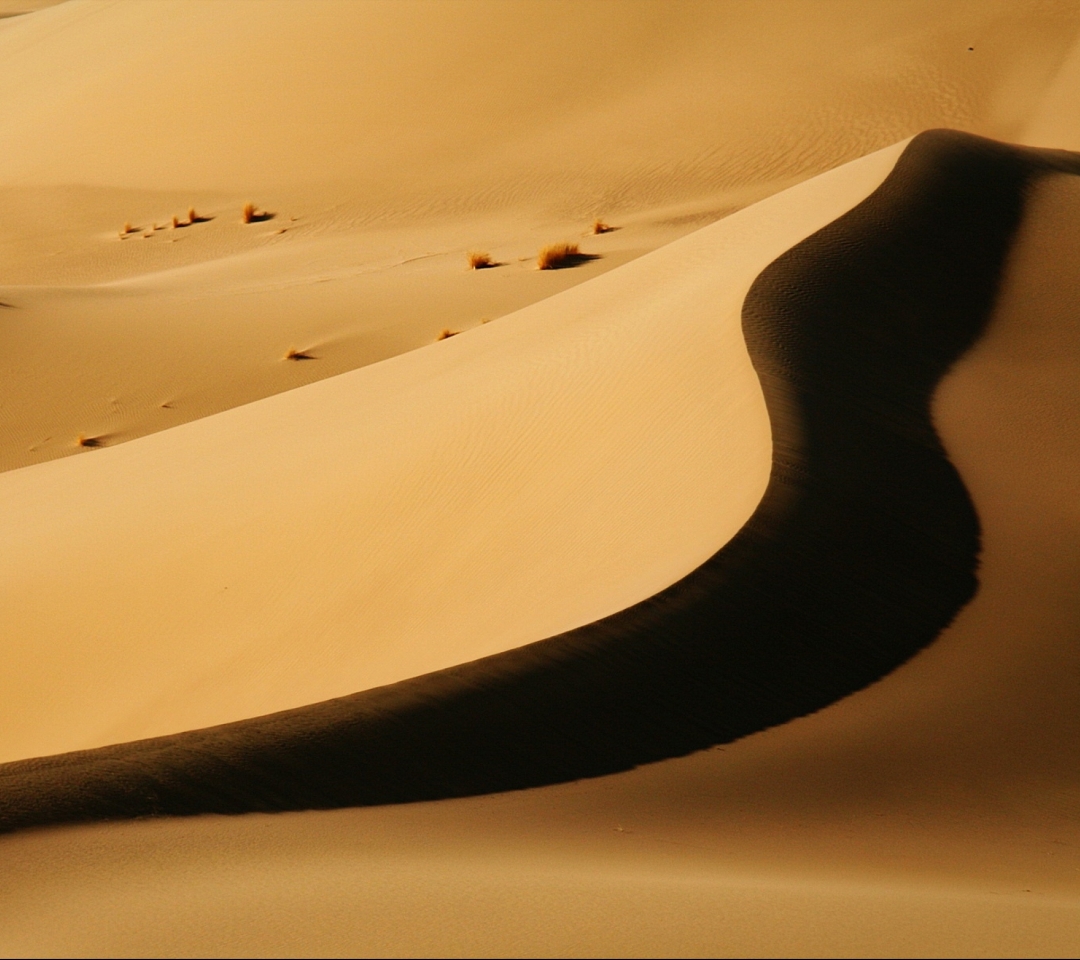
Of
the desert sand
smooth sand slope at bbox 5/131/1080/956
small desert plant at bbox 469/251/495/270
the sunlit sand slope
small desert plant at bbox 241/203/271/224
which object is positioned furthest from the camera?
small desert plant at bbox 241/203/271/224

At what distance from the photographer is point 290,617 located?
21.5 feet

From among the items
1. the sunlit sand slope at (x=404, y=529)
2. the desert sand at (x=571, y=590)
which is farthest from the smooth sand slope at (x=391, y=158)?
the sunlit sand slope at (x=404, y=529)

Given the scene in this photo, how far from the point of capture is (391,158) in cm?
2467

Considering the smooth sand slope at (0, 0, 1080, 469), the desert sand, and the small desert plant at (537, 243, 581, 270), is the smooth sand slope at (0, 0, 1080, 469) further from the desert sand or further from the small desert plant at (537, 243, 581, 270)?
the small desert plant at (537, 243, 581, 270)

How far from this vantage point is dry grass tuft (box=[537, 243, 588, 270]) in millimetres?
17016

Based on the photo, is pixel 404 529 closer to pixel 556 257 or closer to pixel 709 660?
pixel 709 660

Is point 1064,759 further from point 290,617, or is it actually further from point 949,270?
point 949,270

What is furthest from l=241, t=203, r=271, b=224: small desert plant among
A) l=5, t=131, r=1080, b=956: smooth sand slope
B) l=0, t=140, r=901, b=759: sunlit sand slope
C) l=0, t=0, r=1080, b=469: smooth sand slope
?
l=5, t=131, r=1080, b=956: smooth sand slope

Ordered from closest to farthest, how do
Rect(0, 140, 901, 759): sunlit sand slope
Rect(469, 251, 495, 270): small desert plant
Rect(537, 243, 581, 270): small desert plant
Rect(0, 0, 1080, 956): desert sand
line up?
Rect(0, 0, 1080, 956): desert sand < Rect(0, 140, 901, 759): sunlit sand slope < Rect(537, 243, 581, 270): small desert plant < Rect(469, 251, 495, 270): small desert plant

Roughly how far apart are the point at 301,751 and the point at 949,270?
6.38 meters

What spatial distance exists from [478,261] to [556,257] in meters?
1.24

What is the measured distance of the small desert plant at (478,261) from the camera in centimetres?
1775

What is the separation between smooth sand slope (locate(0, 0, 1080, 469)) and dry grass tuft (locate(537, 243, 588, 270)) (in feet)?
0.91

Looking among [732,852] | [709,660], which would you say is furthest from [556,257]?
[732,852]
